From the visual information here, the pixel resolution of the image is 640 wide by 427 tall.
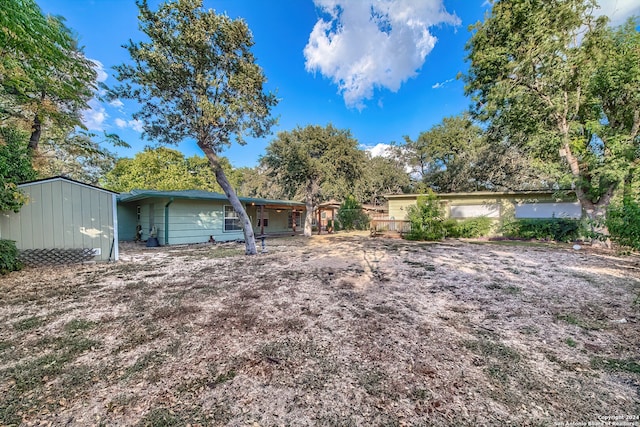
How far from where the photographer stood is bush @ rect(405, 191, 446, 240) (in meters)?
11.6

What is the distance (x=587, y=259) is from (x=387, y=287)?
7.01 m

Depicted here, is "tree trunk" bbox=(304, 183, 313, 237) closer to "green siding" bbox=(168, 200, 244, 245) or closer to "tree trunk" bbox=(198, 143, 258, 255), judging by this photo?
"green siding" bbox=(168, 200, 244, 245)

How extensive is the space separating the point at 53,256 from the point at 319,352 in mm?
7903

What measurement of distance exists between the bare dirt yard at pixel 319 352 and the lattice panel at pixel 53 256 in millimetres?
1504

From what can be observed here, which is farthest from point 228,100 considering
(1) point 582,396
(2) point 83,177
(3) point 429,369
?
(2) point 83,177

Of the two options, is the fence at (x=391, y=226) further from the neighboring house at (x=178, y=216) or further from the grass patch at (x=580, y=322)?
the grass patch at (x=580, y=322)

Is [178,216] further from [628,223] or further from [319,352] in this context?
[628,223]

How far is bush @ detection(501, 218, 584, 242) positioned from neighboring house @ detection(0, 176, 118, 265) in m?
17.0

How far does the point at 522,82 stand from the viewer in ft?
31.6

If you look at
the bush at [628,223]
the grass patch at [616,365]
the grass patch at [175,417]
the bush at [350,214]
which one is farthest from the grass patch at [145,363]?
the bush at [350,214]

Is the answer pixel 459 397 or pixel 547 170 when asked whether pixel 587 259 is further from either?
pixel 459 397

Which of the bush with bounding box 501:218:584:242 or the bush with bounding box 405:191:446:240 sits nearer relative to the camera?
the bush with bounding box 501:218:584:242

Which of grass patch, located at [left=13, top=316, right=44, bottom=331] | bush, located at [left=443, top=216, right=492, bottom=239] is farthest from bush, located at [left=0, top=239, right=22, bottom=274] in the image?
bush, located at [left=443, top=216, right=492, bottom=239]

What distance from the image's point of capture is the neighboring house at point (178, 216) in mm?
10227
